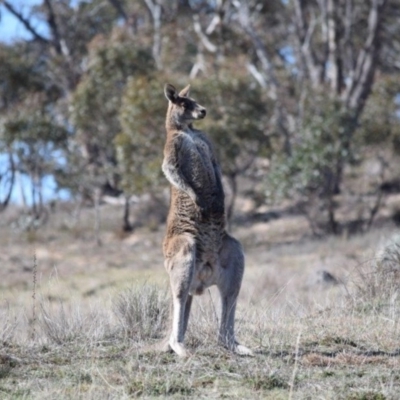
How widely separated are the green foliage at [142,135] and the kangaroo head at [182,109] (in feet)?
68.6

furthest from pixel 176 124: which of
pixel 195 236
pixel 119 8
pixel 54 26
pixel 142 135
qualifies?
pixel 119 8

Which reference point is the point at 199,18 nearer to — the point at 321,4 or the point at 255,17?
the point at 255,17

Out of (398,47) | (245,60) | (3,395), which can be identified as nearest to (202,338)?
(3,395)

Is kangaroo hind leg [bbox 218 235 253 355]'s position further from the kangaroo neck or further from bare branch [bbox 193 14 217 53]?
bare branch [bbox 193 14 217 53]

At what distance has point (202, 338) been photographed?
7832 millimetres

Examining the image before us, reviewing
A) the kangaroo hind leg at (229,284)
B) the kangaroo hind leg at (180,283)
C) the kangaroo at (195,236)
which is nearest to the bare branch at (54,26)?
the kangaroo at (195,236)

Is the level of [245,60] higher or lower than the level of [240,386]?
higher

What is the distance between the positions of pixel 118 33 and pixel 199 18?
4.65 m

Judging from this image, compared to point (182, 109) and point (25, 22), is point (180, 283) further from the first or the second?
point (25, 22)

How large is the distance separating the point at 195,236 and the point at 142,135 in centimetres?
2272

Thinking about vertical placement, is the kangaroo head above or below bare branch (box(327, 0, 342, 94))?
below

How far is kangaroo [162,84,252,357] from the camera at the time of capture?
293 inches

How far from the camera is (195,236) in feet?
25.1

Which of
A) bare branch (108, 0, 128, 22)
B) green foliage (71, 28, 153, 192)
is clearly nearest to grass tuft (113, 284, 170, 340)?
green foliage (71, 28, 153, 192)
